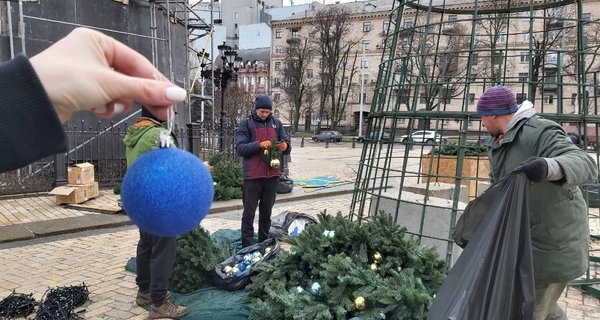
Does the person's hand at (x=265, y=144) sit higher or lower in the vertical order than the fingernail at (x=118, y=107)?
lower

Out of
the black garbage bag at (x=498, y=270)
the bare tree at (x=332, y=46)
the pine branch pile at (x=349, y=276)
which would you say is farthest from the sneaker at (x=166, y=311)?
the bare tree at (x=332, y=46)

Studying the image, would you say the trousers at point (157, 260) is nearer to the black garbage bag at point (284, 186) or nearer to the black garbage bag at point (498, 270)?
the black garbage bag at point (498, 270)

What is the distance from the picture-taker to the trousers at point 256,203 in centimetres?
545

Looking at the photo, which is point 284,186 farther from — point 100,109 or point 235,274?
point 100,109

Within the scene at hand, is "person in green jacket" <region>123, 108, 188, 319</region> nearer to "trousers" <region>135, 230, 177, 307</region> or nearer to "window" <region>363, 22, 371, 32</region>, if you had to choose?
"trousers" <region>135, 230, 177, 307</region>

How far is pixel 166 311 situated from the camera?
12.3 feet

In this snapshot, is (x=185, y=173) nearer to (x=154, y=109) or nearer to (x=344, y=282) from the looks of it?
(x=154, y=109)

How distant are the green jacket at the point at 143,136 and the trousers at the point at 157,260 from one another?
73 cm

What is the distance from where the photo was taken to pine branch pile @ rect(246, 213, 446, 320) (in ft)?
10.2

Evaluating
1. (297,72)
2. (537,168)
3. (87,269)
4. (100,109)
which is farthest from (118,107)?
(297,72)

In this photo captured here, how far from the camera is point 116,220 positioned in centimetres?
755

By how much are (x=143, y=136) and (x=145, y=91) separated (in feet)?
8.69

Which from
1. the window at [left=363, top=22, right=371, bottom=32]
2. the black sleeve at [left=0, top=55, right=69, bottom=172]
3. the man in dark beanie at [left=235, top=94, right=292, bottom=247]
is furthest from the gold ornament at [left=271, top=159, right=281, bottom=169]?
the window at [left=363, top=22, right=371, bottom=32]

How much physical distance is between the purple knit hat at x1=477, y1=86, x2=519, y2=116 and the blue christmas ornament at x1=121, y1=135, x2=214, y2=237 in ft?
6.87
